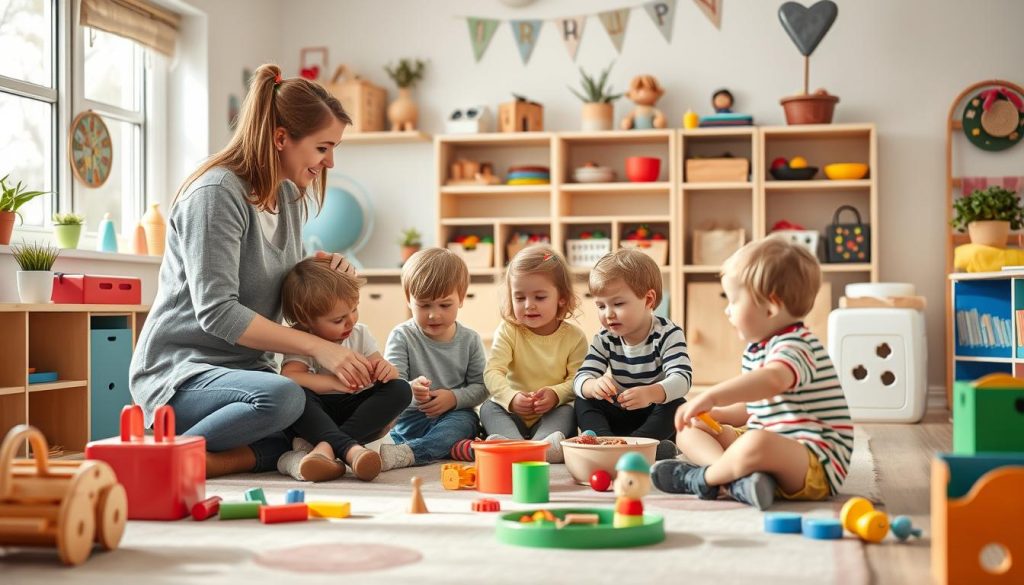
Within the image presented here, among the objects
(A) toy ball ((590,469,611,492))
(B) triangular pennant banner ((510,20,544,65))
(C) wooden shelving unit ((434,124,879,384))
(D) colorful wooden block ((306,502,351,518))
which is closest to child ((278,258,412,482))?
(D) colorful wooden block ((306,502,351,518))

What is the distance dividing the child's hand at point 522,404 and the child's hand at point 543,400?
11 millimetres

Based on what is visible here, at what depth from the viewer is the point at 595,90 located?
4922 mm

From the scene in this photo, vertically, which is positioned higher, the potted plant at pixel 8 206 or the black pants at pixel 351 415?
the potted plant at pixel 8 206

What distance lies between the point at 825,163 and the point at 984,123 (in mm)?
695

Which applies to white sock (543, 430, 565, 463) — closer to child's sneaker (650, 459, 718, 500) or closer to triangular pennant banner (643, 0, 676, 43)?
child's sneaker (650, 459, 718, 500)

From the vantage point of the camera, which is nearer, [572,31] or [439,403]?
[439,403]

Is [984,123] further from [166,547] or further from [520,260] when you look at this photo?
[166,547]

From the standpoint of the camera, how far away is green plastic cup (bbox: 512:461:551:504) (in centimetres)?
193

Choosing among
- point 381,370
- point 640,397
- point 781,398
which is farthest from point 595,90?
point 781,398

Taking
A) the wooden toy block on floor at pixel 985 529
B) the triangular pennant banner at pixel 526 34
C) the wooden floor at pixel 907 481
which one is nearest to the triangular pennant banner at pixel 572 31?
the triangular pennant banner at pixel 526 34

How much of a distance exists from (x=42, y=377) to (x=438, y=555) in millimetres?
2084

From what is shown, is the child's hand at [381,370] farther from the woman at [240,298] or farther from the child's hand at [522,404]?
the child's hand at [522,404]

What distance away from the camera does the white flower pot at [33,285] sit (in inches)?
123

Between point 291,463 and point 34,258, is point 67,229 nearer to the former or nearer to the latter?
point 34,258
